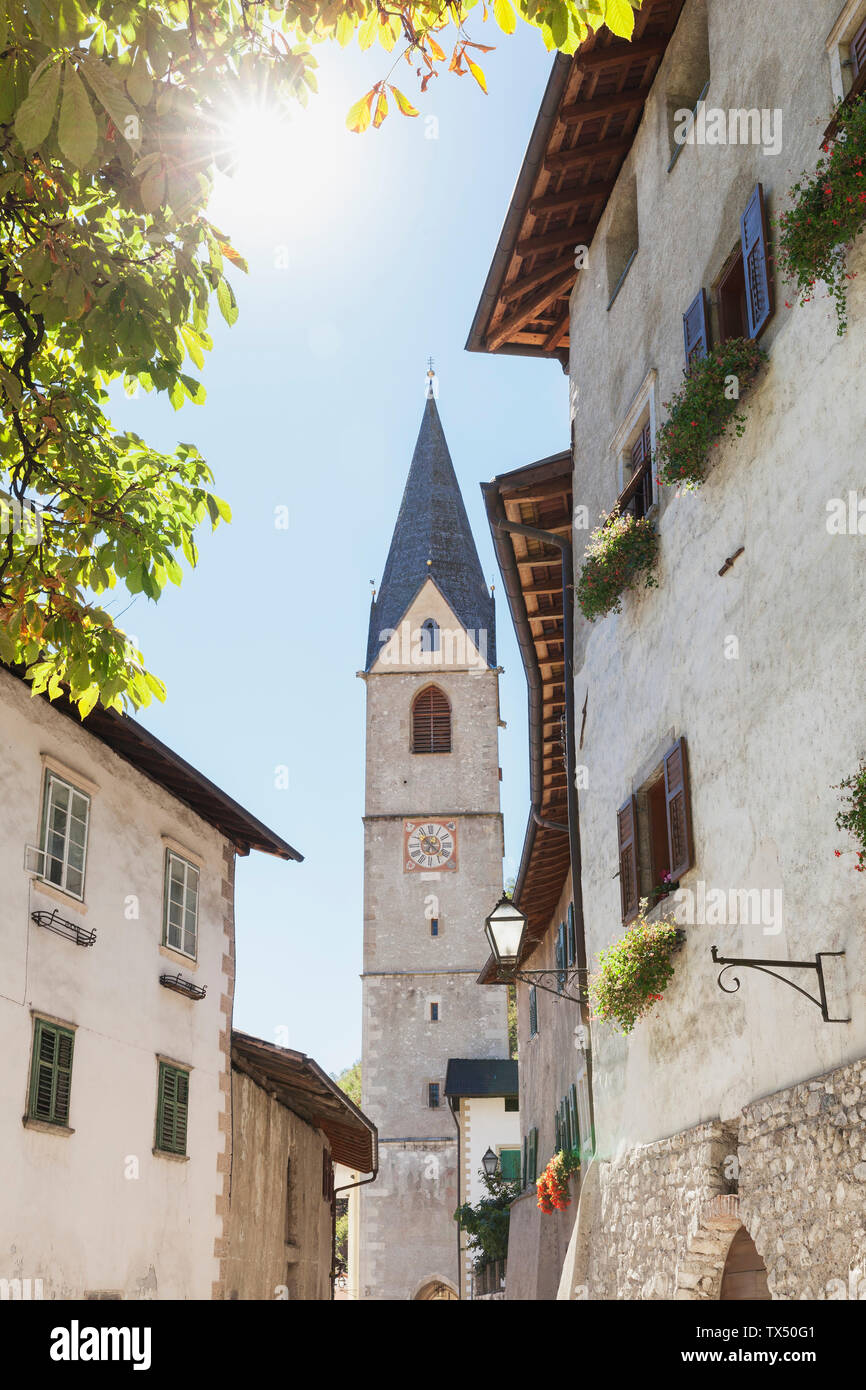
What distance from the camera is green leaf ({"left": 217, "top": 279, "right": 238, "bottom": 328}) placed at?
5461mm

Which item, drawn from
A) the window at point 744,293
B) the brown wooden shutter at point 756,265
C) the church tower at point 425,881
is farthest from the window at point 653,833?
the church tower at point 425,881

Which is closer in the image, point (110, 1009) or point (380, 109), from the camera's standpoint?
point (380, 109)

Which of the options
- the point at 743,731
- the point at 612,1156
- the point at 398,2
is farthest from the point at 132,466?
the point at 612,1156

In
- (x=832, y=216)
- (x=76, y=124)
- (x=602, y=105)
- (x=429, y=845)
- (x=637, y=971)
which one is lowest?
(x=637, y=971)

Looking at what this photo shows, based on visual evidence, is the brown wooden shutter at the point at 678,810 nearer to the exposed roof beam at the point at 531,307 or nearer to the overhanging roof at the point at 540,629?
the overhanging roof at the point at 540,629

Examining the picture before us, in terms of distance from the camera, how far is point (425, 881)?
47.5 m

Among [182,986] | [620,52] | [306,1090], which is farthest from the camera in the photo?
[306,1090]

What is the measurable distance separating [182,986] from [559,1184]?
468 centimetres

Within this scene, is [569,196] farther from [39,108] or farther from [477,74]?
[39,108]

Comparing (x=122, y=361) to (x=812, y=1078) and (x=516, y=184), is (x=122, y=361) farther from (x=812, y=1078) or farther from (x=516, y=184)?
(x=516, y=184)

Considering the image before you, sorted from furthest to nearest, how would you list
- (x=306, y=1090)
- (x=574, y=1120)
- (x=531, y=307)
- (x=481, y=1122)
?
(x=481, y=1122) → (x=306, y=1090) → (x=574, y=1120) → (x=531, y=307)

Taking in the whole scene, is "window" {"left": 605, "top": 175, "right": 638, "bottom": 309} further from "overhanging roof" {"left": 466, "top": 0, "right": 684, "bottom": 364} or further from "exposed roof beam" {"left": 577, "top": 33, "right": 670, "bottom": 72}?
"exposed roof beam" {"left": 577, "top": 33, "right": 670, "bottom": 72}

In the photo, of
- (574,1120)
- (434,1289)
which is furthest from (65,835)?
(434,1289)

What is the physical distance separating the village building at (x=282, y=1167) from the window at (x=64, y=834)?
4.33 meters
